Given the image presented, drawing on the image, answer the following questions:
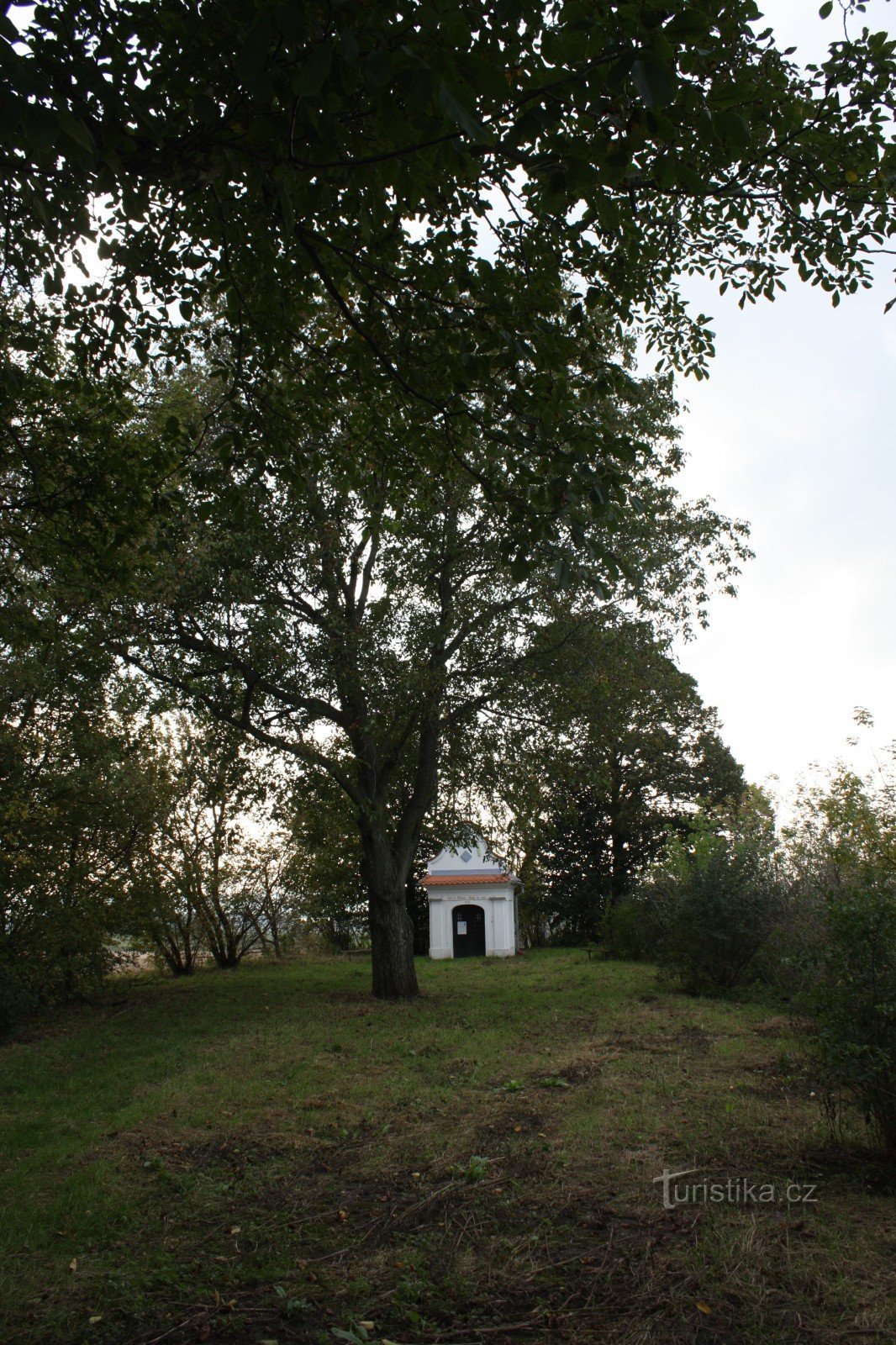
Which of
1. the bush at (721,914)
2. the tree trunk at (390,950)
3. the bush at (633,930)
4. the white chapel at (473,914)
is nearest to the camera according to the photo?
the bush at (721,914)

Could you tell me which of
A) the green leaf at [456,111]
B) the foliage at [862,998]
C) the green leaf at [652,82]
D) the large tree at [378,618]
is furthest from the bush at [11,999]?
the green leaf at [652,82]

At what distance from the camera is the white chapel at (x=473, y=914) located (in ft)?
94.0

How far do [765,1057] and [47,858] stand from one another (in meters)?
11.4

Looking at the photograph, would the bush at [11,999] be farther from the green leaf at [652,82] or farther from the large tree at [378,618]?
the green leaf at [652,82]

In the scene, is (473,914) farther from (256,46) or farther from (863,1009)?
(256,46)

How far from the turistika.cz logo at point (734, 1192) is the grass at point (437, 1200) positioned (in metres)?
0.07

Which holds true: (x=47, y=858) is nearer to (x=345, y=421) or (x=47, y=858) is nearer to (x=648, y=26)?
(x=345, y=421)

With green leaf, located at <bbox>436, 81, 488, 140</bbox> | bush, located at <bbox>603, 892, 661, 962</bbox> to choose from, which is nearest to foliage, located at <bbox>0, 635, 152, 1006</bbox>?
bush, located at <bbox>603, 892, 661, 962</bbox>

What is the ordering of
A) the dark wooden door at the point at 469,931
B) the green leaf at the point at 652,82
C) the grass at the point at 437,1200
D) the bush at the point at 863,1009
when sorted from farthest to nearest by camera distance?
the dark wooden door at the point at 469,931 < the bush at the point at 863,1009 < the grass at the point at 437,1200 < the green leaf at the point at 652,82

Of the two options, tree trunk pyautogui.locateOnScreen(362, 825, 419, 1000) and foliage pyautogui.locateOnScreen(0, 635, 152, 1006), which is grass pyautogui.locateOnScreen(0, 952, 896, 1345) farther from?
tree trunk pyautogui.locateOnScreen(362, 825, 419, 1000)

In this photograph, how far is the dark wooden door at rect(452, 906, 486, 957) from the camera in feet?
95.6

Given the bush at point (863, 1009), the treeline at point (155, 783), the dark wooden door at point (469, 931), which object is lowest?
the dark wooden door at point (469, 931)

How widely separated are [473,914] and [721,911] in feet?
54.1

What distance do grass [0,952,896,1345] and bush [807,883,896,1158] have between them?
0.47 m
